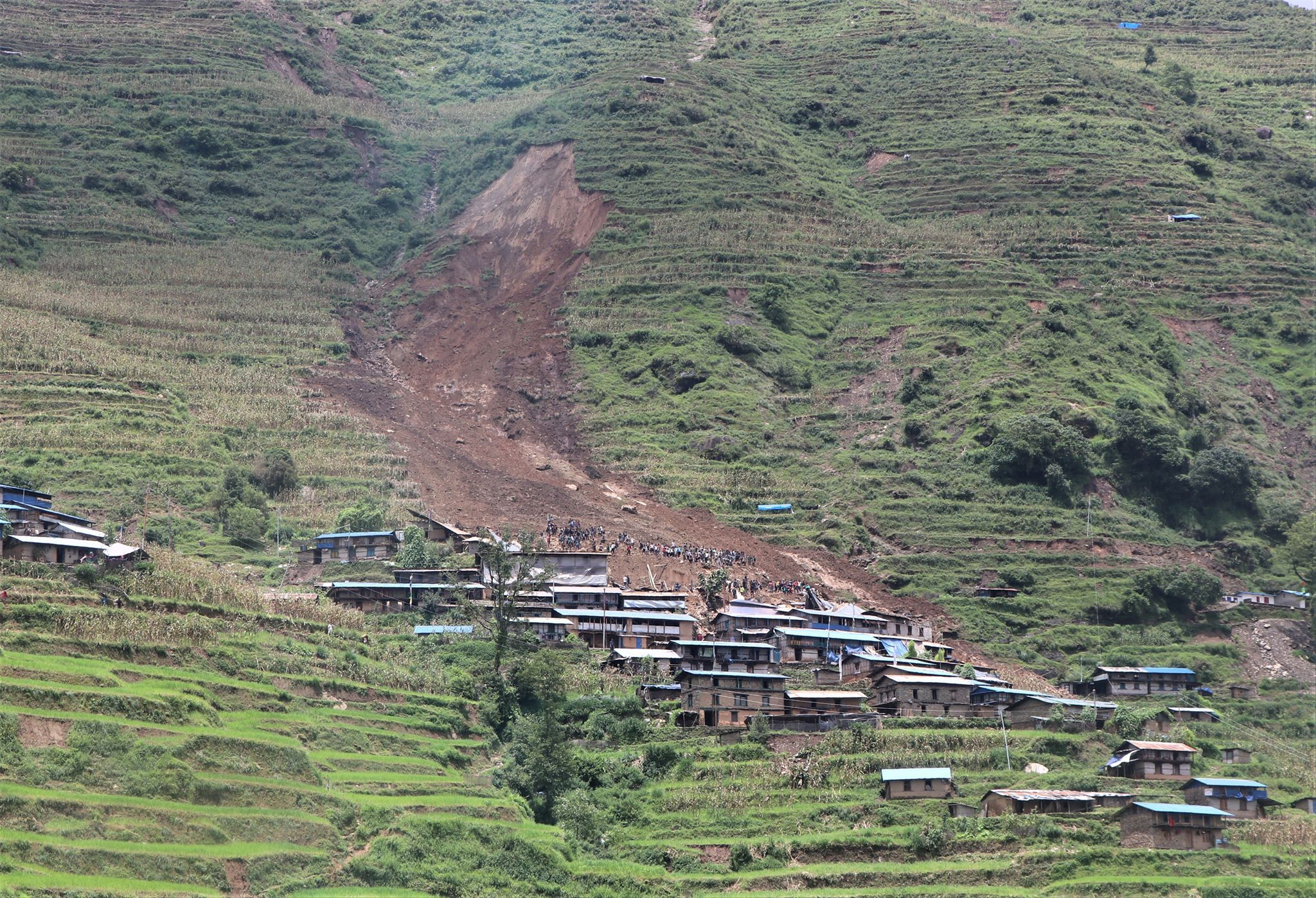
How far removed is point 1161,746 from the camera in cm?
5950

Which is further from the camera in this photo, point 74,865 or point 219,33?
point 219,33

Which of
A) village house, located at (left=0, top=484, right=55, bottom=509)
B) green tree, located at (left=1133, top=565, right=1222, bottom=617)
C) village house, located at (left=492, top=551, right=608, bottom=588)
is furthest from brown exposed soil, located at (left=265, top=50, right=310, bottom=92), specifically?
green tree, located at (left=1133, top=565, right=1222, bottom=617)

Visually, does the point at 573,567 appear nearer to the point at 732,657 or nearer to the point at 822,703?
the point at 732,657

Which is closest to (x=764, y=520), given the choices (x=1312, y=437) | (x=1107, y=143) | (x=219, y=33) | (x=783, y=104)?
(x=1312, y=437)

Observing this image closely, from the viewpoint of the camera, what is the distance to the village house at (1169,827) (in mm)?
54031

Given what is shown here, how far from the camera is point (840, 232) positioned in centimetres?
12019

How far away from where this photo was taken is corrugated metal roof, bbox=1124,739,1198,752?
194ft

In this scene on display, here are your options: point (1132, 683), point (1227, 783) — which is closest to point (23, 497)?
point (1132, 683)

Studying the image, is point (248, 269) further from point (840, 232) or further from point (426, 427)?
point (840, 232)

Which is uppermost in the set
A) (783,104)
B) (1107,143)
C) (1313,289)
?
(783,104)

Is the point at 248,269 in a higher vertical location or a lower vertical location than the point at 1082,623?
higher

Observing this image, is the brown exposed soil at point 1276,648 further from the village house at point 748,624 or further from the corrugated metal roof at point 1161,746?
the village house at point 748,624

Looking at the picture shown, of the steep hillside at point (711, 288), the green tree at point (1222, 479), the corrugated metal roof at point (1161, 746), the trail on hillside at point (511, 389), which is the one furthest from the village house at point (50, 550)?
the green tree at point (1222, 479)

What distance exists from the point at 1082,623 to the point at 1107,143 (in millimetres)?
57628
